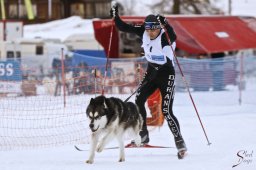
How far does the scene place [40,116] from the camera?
10.8m

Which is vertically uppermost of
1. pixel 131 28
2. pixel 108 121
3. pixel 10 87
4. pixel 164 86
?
pixel 131 28

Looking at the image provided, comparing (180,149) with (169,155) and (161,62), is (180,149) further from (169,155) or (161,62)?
(161,62)

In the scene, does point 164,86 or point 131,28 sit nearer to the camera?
point 164,86

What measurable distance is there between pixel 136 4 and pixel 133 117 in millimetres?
49298

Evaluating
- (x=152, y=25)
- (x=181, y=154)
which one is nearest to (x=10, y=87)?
(x=152, y=25)

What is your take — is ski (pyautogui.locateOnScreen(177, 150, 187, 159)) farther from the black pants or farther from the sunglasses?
the sunglasses

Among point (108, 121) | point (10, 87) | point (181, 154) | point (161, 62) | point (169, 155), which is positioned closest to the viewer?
point (108, 121)

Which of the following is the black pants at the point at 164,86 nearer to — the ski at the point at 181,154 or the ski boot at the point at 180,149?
the ski boot at the point at 180,149

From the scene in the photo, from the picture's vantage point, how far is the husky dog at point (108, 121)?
19.2ft

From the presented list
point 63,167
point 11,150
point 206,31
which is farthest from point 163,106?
point 206,31

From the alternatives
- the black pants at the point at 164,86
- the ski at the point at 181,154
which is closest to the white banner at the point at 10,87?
the black pants at the point at 164,86

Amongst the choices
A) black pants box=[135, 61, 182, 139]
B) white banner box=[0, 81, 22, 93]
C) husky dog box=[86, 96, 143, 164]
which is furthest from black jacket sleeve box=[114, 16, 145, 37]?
white banner box=[0, 81, 22, 93]

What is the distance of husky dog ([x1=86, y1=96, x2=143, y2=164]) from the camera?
231 inches

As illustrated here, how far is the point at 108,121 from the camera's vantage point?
600 centimetres
